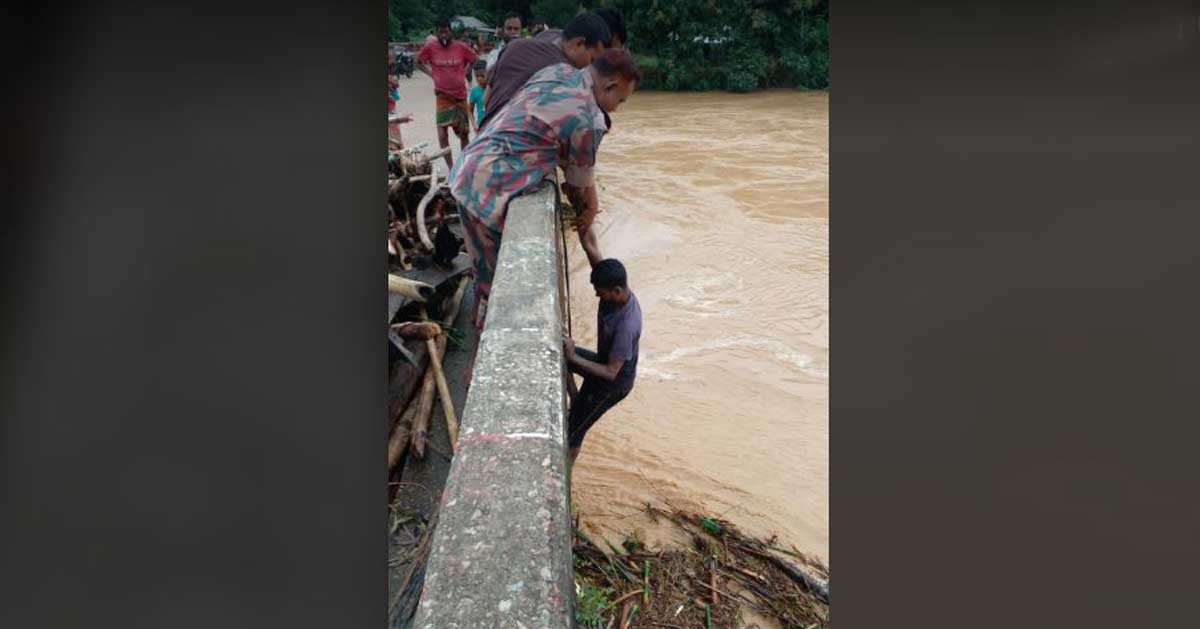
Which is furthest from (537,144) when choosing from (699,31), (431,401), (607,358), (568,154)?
(699,31)

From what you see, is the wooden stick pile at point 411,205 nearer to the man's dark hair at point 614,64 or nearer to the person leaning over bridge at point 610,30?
the person leaning over bridge at point 610,30

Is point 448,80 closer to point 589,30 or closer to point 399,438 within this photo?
point 589,30

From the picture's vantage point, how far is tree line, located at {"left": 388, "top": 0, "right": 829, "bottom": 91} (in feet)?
7.59

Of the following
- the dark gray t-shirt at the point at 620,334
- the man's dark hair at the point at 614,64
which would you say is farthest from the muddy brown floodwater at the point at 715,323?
the man's dark hair at the point at 614,64

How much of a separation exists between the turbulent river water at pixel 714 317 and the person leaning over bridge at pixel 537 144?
1.00ft

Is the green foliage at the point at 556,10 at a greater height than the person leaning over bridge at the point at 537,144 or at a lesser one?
greater

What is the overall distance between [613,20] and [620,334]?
0.78m

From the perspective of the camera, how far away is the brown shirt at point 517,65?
209cm

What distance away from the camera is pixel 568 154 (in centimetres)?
196

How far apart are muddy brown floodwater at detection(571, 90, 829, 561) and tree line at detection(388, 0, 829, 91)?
0.12 m

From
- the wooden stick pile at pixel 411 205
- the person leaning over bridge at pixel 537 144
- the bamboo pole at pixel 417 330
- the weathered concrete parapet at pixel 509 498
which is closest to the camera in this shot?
the weathered concrete parapet at pixel 509 498
